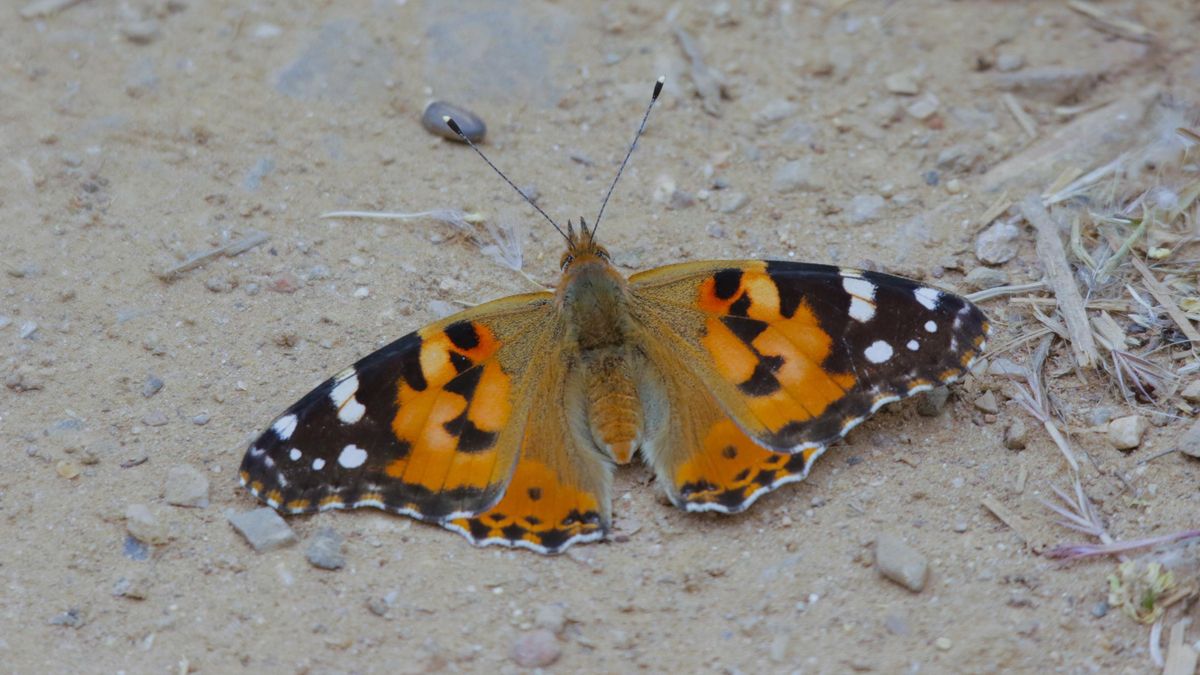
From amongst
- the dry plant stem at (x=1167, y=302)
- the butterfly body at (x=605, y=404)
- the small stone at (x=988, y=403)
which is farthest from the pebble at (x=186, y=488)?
the dry plant stem at (x=1167, y=302)

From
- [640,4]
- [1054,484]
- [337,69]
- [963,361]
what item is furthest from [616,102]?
[1054,484]

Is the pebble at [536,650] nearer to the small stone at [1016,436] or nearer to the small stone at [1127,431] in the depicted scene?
the small stone at [1016,436]

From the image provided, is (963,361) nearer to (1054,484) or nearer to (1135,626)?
(1054,484)

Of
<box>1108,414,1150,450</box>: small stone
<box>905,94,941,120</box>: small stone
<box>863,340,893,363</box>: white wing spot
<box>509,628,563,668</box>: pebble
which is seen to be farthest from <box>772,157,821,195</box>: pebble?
<box>509,628,563,668</box>: pebble

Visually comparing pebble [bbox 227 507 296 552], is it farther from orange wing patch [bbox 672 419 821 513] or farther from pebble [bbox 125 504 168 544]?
orange wing patch [bbox 672 419 821 513]

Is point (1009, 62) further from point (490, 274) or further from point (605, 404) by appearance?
point (605, 404)

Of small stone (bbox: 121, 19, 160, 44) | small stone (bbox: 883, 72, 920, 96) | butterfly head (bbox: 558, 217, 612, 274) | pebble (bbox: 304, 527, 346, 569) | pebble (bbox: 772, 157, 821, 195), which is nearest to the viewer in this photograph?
pebble (bbox: 304, 527, 346, 569)
